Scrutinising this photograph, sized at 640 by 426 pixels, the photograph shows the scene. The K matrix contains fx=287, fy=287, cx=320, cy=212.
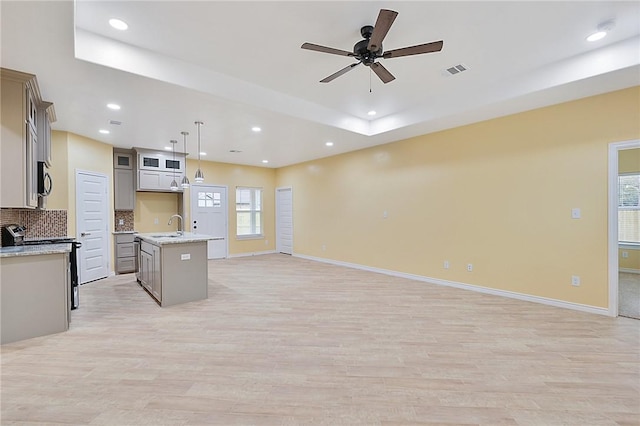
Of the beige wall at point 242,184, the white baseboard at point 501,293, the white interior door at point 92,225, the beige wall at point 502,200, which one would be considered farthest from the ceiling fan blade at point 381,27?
the beige wall at point 242,184

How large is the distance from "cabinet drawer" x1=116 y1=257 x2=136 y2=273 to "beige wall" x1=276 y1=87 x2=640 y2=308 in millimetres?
4701

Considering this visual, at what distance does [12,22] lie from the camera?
2232 millimetres

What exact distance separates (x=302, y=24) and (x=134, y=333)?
137 inches

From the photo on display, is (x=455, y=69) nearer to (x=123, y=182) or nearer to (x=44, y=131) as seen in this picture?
(x=44, y=131)

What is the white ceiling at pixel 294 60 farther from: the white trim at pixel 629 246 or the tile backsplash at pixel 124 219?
the white trim at pixel 629 246

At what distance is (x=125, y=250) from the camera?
19.6 feet

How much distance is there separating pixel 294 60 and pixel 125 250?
530 centimetres

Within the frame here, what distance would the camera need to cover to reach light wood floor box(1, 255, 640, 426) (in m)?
1.83

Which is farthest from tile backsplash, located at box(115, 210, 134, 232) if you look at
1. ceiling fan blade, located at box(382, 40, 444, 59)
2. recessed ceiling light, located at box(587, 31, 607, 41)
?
recessed ceiling light, located at box(587, 31, 607, 41)

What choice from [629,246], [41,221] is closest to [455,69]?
[629,246]

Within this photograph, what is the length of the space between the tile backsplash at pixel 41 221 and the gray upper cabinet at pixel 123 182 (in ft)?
4.45

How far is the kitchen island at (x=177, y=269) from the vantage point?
3.88 meters

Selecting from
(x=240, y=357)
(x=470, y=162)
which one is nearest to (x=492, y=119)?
(x=470, y=162)

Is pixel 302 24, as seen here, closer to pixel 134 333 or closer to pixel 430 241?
pixel 134 333
